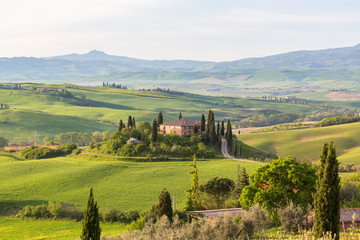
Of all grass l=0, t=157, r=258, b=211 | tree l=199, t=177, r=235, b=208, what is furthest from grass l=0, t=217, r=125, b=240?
tree l=199, t=177, r=235, b=208

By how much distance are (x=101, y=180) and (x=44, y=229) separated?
2980 cm

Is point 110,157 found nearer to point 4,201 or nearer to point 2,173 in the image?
point 2,173

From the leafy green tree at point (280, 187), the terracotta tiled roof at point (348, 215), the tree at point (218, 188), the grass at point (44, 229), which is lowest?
the grass at point (44, 229)

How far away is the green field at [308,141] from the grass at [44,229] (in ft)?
303

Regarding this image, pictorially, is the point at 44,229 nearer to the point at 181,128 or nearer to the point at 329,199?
the point at 329,199

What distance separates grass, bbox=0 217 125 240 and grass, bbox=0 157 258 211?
8.25m

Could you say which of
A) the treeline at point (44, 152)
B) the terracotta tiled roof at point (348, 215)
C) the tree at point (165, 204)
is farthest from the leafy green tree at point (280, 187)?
the treeline at point (44, 152)

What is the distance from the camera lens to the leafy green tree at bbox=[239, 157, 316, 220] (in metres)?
51.2

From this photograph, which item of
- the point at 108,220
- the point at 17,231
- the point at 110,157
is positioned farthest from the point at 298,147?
the point at 17,231

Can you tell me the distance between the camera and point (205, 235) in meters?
40.9

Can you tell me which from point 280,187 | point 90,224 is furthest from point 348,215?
point 90,224

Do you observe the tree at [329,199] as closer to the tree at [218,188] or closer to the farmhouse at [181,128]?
the tree at [218,188]

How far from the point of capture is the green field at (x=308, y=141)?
474 feet

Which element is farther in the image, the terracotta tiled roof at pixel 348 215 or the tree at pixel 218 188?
the tree at pixel 218 188
